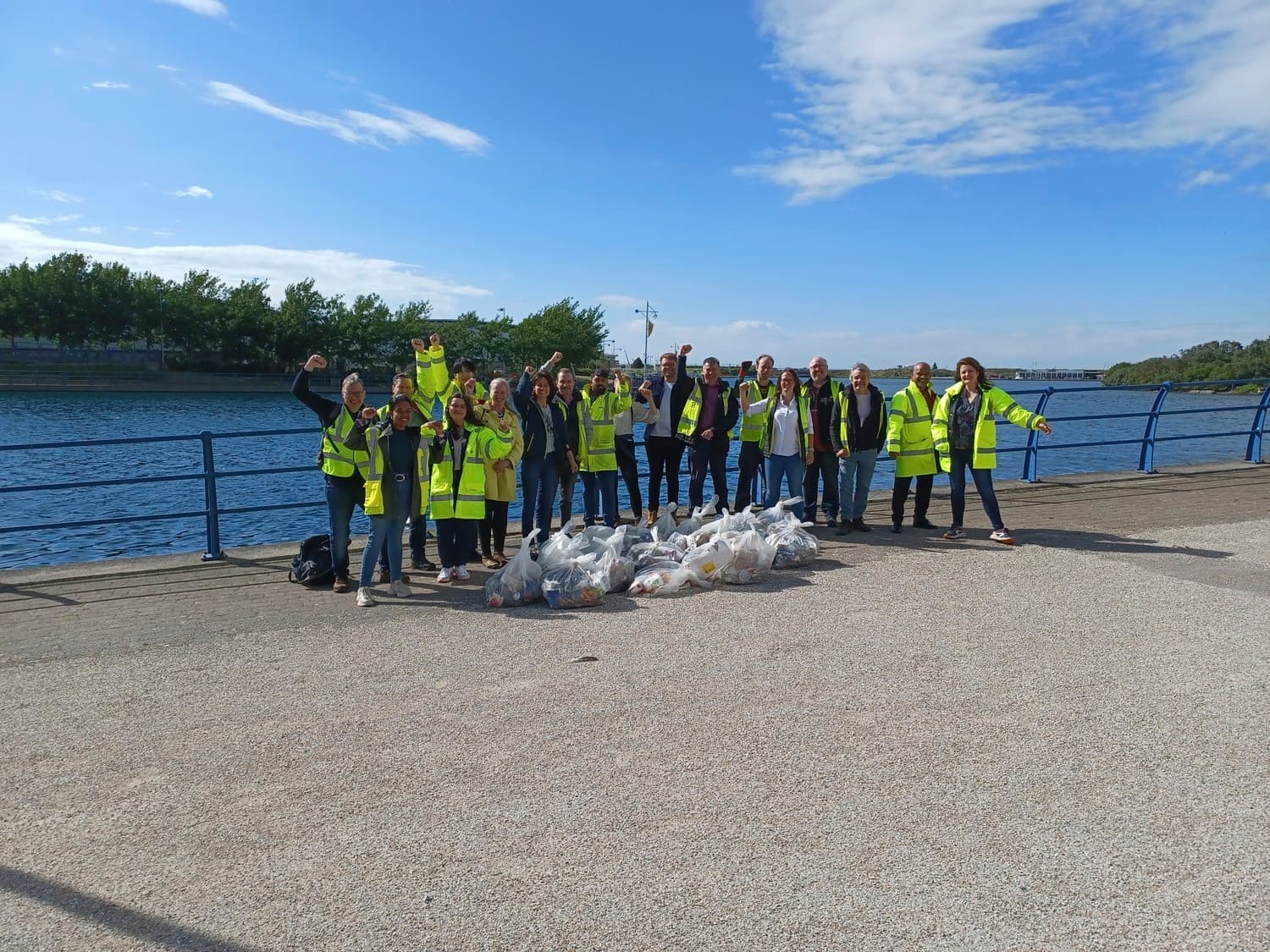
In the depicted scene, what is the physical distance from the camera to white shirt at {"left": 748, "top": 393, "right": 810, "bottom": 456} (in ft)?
28.8

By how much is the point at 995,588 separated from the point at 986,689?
2189mm

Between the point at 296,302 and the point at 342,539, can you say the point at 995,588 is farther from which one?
the point at 296,302

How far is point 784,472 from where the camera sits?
9109 millimetres

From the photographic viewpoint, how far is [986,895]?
2.82 meters

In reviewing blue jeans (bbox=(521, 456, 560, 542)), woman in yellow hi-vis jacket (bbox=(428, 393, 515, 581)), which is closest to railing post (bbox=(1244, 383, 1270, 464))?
blue jeans (bbox=(521, 456, 560, 542))

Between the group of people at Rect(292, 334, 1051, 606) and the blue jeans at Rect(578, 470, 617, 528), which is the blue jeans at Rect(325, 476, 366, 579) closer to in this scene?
the group of people at Rect(292, 334, 1051, 606)

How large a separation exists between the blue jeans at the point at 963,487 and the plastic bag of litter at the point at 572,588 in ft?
12.8

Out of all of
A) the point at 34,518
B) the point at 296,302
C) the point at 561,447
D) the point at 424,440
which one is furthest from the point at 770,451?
the point at 296,302

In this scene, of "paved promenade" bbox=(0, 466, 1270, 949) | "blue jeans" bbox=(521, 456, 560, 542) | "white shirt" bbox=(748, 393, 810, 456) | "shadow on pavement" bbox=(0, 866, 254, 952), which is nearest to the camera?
"shadow on pavement" bbox=(0, 866, 254, 952)

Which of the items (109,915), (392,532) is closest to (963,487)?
(392,532)

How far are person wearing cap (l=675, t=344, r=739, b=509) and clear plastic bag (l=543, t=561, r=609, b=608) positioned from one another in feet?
9.50

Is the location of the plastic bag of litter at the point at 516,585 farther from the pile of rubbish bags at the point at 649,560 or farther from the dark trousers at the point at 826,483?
the dark trousers at the point at 826,483

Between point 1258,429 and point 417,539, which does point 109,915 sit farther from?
point 1258,429

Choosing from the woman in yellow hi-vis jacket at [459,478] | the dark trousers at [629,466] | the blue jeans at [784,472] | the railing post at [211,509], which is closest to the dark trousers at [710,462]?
the blue jeans at [784,472]
